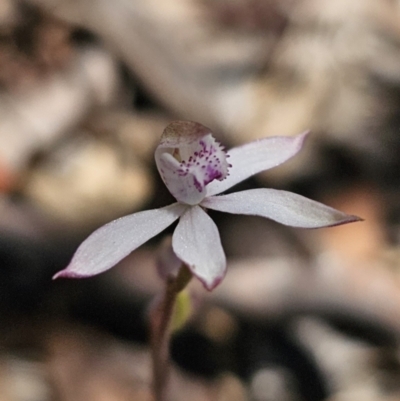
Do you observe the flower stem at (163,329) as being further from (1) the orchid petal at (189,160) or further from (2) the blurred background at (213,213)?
(2) the blurred background at (213,213)

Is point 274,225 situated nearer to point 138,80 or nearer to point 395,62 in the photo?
point 138,80

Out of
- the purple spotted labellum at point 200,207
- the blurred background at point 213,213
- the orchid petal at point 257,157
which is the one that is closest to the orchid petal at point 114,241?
the purple spotted labellum at point 200,207

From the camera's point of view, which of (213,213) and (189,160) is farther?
(213,213)

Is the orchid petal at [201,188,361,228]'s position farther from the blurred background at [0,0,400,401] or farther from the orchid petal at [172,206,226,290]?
the blurred background at [0,0,400,401]

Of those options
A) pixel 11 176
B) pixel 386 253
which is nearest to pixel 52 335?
pixel 11 176

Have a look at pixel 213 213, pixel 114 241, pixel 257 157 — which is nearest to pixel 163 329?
pixel 114 241

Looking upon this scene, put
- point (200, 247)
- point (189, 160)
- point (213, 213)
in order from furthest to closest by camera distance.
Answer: point (213, 213)
point (189, 160)
point (200, 247)

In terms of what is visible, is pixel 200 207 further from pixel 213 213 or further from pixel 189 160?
pixel 213 213
